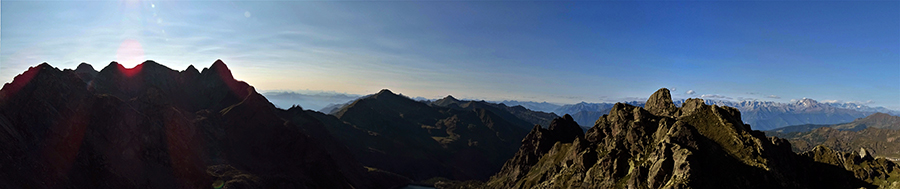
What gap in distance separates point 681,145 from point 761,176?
19668mm

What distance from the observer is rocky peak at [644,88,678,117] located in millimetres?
174000

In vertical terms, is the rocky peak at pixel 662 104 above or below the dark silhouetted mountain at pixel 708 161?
above

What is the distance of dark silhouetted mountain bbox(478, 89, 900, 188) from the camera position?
4286 inches

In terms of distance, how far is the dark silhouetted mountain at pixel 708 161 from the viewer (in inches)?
4286

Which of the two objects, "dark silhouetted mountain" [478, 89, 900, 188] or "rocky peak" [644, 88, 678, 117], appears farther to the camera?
"rocky peak" [644, 88, 678, 117]

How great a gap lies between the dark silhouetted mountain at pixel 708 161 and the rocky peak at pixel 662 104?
311 cm

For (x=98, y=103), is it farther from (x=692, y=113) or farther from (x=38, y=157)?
(x=692, y=113)

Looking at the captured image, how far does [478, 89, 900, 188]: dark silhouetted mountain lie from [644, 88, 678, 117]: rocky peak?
311 centimetres

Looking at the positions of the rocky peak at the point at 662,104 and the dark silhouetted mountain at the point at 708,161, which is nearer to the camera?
the dark silhouetted mountain at the point at 708,161

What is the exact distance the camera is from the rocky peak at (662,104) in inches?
6850

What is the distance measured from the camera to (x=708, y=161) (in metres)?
114

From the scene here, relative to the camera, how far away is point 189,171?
199250mm

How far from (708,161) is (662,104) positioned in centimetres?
7041

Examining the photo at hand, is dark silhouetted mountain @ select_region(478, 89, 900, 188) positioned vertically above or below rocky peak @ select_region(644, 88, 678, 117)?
below
